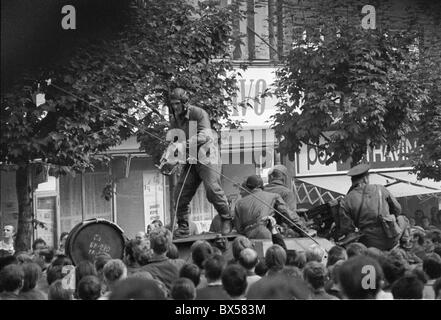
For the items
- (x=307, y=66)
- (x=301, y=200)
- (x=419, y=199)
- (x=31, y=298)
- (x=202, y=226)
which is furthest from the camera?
(x=419, y=199)

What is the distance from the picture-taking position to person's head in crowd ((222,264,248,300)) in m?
6.75

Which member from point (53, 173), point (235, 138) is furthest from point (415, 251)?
point (235, 138)

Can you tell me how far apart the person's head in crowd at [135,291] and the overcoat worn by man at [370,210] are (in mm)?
4212

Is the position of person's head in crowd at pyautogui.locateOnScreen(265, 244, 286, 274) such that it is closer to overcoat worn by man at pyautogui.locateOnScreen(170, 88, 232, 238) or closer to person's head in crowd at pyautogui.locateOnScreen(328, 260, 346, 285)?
person's head in crowd at pyautogui.locateOnScreen(328, 260, 346, 285)

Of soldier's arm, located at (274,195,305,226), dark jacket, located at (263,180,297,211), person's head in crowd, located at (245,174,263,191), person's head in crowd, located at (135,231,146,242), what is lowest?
person's head in crowd, located at (135,231,146,242)

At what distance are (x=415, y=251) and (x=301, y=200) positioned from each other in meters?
9.50

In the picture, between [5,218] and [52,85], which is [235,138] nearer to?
[5,218]

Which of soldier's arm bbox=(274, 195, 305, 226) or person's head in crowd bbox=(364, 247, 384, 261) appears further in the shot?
soldier's arm bbox=(274, 195, 305, 226)

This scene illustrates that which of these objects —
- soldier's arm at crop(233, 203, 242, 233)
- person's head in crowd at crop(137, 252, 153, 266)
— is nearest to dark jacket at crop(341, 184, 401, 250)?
soldier's arm at crop(233, 203, 242, 233)

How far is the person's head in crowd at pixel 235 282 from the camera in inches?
266

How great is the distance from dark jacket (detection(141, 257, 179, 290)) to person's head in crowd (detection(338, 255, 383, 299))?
1.70 meters

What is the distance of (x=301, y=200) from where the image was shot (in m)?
19.6

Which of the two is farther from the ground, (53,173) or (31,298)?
(53,173)

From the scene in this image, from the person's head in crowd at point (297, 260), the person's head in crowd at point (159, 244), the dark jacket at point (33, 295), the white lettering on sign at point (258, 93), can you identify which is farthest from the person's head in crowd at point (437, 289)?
the white lettering on sign at point (258, 93)
